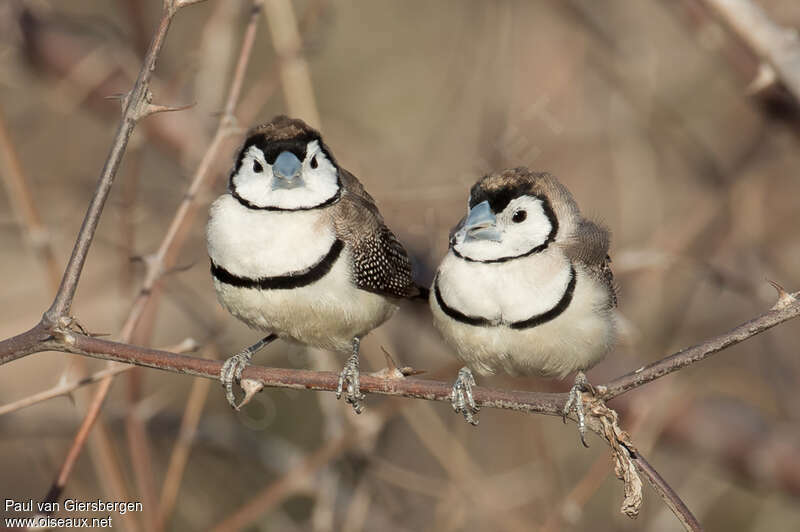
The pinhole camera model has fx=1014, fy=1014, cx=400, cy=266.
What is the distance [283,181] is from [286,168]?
0.23ft

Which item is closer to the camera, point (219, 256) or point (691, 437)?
point (219, 256)

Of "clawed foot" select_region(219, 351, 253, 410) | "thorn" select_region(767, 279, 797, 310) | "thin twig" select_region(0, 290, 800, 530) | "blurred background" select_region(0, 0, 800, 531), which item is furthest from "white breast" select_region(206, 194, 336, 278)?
"thorn" select_region(767, 279, 797, 310)

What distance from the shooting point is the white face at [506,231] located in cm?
334

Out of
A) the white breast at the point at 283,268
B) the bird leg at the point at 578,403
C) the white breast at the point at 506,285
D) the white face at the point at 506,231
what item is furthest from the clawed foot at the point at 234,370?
the bird leg at the point at 578,403

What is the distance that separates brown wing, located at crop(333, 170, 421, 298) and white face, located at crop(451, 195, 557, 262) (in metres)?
0.33

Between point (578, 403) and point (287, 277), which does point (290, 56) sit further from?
point (578, 403)

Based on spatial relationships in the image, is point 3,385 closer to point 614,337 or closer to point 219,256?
point 219,256

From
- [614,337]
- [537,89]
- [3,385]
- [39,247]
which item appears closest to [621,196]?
[537,89]

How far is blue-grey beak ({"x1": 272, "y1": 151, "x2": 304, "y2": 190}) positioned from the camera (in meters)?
3.37

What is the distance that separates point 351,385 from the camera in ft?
10.2

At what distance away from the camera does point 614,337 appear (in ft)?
11.5

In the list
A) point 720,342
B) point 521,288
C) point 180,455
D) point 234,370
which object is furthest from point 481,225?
point 180,455

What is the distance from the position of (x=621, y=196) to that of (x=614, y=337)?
190 centimetres

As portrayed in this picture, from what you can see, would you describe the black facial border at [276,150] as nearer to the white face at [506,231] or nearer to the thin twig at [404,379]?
the white face at [506,231]
